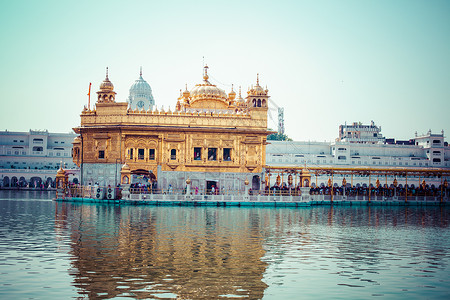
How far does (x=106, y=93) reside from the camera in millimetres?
50906

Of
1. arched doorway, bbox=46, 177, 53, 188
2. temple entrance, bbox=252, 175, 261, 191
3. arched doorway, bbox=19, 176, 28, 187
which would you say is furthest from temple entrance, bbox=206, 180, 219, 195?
arched doorway, bbox=19, 176, 28, 187

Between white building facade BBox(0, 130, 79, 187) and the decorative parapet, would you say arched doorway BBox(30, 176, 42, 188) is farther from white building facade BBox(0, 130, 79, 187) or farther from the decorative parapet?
the decorative parapet

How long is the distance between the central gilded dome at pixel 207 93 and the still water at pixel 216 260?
29.8 metres

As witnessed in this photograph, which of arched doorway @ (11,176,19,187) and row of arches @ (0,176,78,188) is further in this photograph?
arched doorway @ (11,176,19,187)

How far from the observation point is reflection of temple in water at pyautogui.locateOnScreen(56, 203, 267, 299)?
43.2ft

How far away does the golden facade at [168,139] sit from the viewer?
49656 mm

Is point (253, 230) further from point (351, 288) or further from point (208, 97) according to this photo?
point (208, 97)

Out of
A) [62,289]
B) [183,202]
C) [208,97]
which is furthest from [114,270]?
[208,97]

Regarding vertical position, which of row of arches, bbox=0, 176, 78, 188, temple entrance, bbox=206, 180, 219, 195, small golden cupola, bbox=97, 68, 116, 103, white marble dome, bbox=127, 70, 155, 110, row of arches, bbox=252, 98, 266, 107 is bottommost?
temple entrance, bbox=206, 180, 219, 195

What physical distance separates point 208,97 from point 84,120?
13.3m

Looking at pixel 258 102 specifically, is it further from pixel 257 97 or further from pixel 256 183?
pixel 256 183

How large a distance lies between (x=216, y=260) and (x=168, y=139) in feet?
110

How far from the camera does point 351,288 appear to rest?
13.8m

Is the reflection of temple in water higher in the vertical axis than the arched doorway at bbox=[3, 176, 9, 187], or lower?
lower
